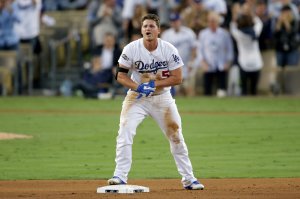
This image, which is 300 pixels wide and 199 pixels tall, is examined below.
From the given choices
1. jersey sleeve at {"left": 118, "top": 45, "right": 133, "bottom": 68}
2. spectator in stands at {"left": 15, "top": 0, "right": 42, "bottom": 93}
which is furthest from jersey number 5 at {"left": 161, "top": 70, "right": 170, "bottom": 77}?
spectator in stands at {"left": 15, "top": 0, "right": 42, "bottom": 93}

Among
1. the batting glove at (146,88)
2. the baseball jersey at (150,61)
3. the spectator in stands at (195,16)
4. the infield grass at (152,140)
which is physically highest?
the spectator in stands at (195,16)

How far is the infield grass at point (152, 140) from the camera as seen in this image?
14.2 m

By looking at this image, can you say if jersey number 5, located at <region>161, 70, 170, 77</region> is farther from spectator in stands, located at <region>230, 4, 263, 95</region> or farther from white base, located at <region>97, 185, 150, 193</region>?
spectator in stands, located at <region>230, 4, 263, 95</region>

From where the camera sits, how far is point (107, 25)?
28.8 metres

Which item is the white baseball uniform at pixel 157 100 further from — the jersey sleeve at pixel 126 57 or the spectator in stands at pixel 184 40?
the spectator in stands at pixel 184 40

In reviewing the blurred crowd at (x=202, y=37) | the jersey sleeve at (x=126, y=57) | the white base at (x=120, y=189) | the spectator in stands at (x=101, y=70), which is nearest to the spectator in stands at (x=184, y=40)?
the blurred crowd at (x=202, y=37)

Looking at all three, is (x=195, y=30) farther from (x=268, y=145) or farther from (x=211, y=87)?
(x=268, y=145)

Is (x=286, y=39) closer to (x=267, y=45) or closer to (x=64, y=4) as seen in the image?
(x=267, y=45)

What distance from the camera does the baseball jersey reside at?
37.7 feet

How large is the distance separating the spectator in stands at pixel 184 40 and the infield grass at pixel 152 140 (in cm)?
114

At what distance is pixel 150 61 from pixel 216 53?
16726 millimetres

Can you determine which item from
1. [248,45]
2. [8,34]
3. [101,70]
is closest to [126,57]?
[101,70]

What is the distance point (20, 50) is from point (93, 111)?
5.60m

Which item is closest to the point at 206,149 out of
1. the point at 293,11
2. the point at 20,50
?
the point at 293,11
